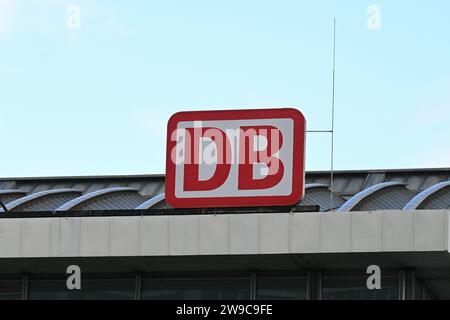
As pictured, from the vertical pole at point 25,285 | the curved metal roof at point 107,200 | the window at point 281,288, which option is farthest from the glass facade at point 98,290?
the curved metal roof at point 107,200

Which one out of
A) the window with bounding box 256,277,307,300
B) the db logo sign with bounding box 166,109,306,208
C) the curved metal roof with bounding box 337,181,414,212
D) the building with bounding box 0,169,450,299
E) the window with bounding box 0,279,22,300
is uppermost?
the db logo sign with bounding box 166,109,306,208

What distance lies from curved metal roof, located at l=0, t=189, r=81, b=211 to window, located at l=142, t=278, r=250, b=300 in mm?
6867

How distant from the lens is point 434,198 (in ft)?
114

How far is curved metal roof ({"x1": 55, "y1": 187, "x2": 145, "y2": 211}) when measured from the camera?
3391 centimetres

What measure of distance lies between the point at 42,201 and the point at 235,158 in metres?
9.54

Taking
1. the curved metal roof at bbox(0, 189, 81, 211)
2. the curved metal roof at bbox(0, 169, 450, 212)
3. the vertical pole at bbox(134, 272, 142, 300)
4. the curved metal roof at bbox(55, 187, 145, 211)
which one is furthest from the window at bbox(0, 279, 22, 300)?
the curved metal roof at bbox(0, 189, 81, 211)

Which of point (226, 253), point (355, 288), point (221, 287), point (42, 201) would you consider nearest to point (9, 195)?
point (42, 201)

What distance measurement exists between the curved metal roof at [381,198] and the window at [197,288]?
422 centimetres

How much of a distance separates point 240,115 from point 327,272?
12.6 ft

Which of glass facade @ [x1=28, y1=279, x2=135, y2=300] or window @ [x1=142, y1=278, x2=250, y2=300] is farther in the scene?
glass facade @ [x1=28, y1=279, x2=135, y2=300]

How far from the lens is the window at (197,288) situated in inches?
1113

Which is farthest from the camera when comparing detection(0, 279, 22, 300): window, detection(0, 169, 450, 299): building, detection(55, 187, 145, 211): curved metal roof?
detection(55, 187, 145, 211): curved metal roof

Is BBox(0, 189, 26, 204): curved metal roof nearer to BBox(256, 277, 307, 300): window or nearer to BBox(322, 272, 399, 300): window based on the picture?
BBox(256, 277, 307, 300): window

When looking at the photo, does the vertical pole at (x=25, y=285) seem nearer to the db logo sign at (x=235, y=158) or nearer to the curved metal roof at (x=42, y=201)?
the db logo sign at (x=235, y=158)
